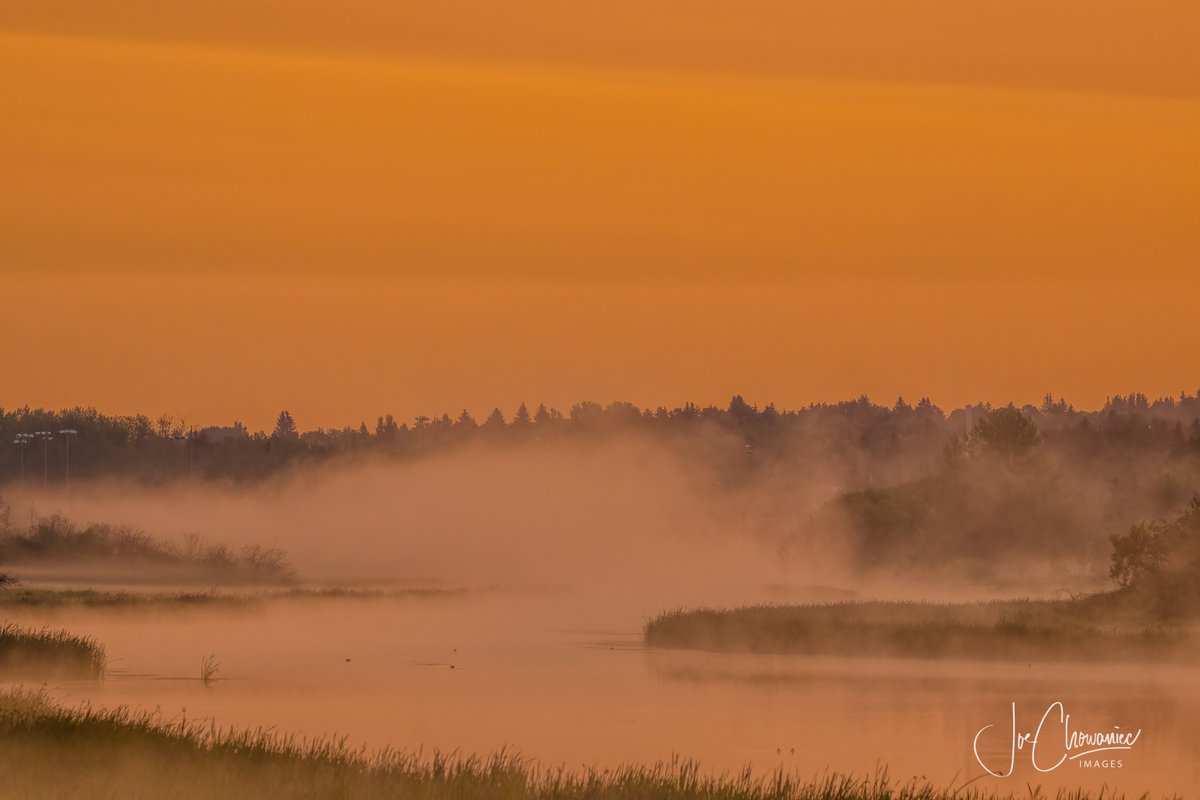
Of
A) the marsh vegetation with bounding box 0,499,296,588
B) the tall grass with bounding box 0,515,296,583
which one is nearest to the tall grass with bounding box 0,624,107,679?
the marsh vegetation with bounding box 0,499,296,588

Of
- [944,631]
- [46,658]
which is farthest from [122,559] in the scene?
[46,658]

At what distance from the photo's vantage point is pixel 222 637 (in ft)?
207

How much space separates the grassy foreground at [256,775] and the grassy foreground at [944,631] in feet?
80.4

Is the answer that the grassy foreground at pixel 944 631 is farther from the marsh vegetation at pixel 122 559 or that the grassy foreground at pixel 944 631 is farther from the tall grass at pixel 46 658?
the marsh vegetation at pixel 122 559

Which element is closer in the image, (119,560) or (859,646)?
(859,646)

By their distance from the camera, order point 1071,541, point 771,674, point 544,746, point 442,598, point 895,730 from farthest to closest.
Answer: point 1071,541, point 442,598, point 771,674, point 895,730, point 544,746

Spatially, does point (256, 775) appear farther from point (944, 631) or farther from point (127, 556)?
point (127, 556)

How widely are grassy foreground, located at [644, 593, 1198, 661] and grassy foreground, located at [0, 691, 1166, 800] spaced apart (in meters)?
24.5

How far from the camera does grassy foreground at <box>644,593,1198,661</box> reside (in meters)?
54.4

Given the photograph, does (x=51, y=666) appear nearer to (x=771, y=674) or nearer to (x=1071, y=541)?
(x=771, y=674)

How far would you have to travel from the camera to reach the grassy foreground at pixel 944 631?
54.4 metres

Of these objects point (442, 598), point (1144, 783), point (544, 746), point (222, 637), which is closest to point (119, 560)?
point (442, 598)

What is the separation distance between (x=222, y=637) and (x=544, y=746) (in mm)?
29611

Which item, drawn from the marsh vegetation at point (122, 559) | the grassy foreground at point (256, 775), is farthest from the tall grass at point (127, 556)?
the grassy foreground at point (256, 775)
